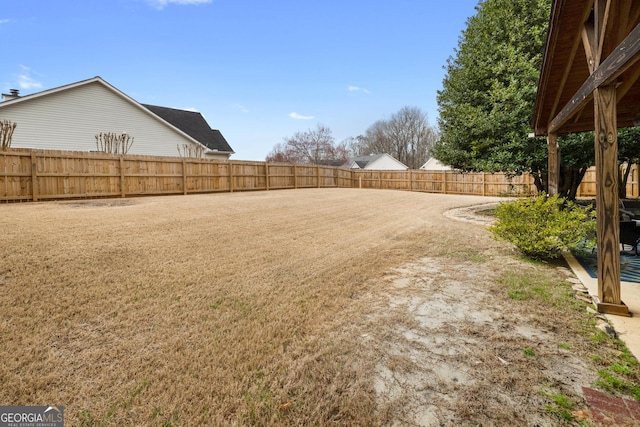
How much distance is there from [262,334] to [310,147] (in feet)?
140

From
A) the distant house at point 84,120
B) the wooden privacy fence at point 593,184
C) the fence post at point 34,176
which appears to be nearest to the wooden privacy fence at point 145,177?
the fence post at point 34,176

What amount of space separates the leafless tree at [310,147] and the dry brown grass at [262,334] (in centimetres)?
4015

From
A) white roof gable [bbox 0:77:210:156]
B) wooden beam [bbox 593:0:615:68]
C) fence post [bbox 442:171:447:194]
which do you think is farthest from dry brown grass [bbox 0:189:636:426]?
fence post [bbox 442:171:447:194]

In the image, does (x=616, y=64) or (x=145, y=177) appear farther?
(x=145, y=177)

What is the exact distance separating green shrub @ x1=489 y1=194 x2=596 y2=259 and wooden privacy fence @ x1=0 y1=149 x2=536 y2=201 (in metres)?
1.10

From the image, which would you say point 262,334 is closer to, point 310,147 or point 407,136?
point 310,147

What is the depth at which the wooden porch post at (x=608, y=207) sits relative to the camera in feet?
9.42

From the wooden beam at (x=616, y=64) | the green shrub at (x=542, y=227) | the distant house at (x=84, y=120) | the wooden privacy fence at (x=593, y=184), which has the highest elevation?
the distant house at (x=84, y=120)

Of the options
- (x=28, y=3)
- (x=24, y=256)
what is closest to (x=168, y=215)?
(x=24, y=256)

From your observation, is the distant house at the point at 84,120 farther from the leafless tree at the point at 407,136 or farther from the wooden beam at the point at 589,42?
the leafless tree at the point at 407,136

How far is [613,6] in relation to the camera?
2.96 m

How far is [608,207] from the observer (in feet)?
9.55

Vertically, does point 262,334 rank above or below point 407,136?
below

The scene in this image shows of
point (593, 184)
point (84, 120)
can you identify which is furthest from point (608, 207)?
point (84, 120)
